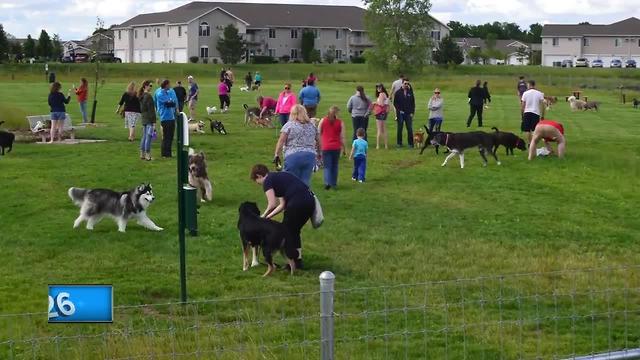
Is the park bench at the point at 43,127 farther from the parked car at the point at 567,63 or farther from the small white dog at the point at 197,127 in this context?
the parked car at the point at 567,63

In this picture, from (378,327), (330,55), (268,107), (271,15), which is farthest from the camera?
(271,15)

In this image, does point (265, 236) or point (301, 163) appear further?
point (301, 163)

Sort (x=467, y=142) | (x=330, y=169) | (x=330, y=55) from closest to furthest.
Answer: (x=330, y=169) < (x=467, y=142) < (x=330, y=55)

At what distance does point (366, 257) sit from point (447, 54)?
309 ft

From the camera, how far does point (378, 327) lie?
8992 millimetres

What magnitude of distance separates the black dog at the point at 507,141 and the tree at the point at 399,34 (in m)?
62.1

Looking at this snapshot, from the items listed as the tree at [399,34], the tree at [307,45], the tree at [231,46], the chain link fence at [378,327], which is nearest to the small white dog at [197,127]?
the chain link fence at [378,327]

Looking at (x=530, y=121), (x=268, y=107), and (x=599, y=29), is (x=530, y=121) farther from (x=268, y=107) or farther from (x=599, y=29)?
(x=599, y=29)

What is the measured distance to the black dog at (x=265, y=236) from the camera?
11008 millimetres

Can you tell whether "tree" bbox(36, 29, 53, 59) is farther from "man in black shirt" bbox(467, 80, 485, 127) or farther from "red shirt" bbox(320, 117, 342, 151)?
"red shirt" bbox(320, 117, 342, 151)

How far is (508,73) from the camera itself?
3538 inches

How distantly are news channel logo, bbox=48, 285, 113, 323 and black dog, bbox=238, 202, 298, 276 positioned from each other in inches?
209

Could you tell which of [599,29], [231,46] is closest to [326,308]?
[231,46]

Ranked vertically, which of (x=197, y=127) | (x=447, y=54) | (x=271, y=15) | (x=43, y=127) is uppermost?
(x=271, y=15)
